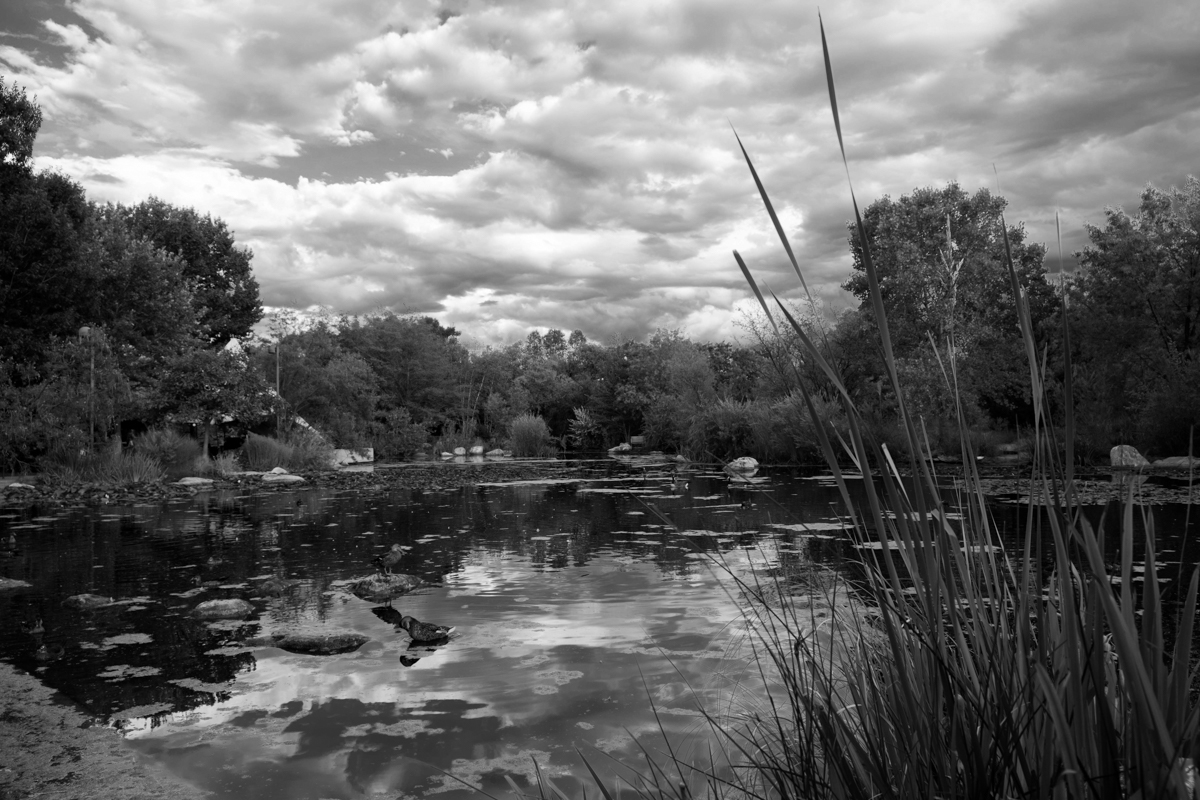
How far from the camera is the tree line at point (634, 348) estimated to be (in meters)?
18.2

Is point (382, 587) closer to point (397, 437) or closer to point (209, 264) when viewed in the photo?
point (397, 437)

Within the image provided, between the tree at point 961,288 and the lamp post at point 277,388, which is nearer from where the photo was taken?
the lamp post at point 277,388

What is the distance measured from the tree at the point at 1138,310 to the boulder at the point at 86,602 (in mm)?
19850

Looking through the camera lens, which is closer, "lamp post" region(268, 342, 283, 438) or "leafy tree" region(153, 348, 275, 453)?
"leafy tree" region(153, 348, 275, 453)

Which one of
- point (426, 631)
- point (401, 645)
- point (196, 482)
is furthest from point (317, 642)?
point (196, 482)

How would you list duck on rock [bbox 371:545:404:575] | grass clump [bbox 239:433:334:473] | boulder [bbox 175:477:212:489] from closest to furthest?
duck on rock [bbox 371:545:404:575] → boulder [bbox 175:477:212:489] → grass clump [bbox 239:433:334:473]

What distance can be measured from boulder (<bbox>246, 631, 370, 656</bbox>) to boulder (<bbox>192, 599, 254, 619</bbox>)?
76cm

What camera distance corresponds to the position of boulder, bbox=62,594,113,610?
6281 millimetres

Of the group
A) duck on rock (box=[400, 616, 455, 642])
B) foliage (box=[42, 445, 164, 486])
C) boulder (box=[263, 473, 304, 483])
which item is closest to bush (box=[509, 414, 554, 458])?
boulder (box=[263, 473, 304, 483])

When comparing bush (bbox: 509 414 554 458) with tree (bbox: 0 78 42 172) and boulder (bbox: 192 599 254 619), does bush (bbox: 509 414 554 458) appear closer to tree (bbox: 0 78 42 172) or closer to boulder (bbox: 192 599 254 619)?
tree (bbox: 0 78 42 172)

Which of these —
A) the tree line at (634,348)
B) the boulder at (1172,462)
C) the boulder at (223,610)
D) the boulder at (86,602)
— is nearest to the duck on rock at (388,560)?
the boulder at (223,610)

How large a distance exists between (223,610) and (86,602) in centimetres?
120

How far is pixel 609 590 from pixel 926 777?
18.2ft

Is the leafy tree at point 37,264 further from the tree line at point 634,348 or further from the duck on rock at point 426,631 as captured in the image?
the duck on rock at point 426,631
